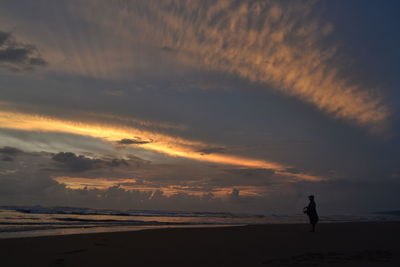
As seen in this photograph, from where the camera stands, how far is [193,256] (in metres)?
9.88

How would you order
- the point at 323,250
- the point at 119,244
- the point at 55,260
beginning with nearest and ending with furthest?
the point at 55,260 < the point at 323,250 < the point at 119,244

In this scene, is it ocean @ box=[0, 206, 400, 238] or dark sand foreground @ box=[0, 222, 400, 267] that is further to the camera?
ocean @ box=[0, 206, 400, 238]

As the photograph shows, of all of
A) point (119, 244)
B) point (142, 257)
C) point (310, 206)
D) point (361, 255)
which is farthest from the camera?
point (310, 206)

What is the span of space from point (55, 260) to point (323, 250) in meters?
8.72

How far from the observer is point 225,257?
9719 mm

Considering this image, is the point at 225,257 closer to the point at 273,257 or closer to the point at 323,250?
the point at 273,257

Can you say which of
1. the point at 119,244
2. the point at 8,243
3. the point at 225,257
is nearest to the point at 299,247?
the point at 225,257

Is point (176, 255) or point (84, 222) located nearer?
point (176, 255)

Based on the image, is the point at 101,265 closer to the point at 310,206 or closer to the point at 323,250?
the point at 323,250

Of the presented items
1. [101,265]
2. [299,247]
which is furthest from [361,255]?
[101,265]

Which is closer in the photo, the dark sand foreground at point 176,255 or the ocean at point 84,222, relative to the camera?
the dark sand foreground at point 176,255

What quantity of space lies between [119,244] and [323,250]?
24.4 ft

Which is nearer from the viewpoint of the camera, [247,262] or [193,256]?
[247,262]

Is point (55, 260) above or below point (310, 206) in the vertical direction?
below
